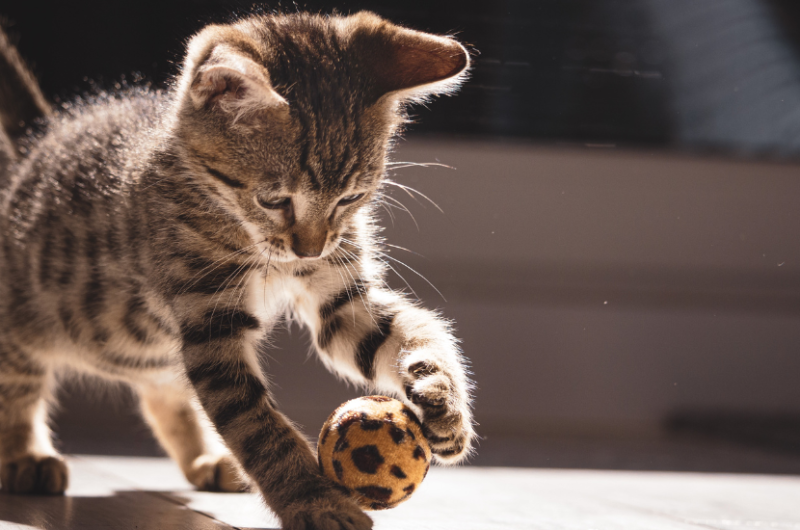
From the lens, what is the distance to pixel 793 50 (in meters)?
2.19

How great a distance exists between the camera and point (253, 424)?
1187 mm

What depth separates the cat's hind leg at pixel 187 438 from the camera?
1597mm

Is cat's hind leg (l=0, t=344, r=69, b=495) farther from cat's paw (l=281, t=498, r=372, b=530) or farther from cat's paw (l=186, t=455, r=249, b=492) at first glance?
cat's paw (l=281, t=498, r=372, b=530)

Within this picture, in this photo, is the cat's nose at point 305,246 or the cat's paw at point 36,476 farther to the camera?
the cat's paw at point 36,476

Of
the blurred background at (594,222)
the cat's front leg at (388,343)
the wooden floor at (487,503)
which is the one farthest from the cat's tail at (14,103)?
the cat's front leg at (388,343)

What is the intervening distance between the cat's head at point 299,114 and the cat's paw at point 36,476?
0.59 m

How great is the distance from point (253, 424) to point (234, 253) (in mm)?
284

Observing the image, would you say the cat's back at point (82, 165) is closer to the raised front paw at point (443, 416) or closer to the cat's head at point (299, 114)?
the cat's head at point (299, 114)

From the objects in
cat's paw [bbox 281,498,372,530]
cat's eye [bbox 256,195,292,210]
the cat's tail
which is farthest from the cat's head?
the cat's tail

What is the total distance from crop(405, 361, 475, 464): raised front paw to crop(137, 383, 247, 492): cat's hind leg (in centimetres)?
56

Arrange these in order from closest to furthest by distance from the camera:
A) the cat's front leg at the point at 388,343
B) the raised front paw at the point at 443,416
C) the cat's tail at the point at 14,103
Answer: the raised front paw at the point at 443,416 → the cat's front leg at the point at 388,343 → the cat's tail at the point at 14,103

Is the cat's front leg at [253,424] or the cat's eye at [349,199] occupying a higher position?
the cat's eye at [349,199]

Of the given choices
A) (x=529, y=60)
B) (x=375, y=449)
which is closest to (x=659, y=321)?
(x=529, y=60)

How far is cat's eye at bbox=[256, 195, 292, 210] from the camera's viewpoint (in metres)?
1.24
